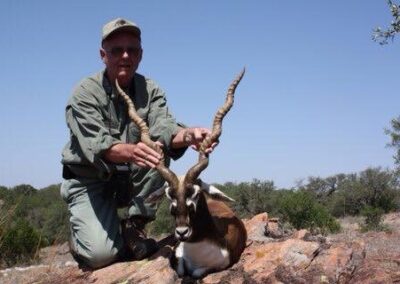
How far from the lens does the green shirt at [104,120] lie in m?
5.66

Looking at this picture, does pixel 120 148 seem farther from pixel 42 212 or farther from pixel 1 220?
pixel 42 212

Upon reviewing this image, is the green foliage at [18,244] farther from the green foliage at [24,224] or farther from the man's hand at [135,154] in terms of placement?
the man's hand at [135,154]

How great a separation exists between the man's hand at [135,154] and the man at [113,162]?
28cm

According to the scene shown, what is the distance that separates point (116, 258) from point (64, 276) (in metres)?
0.70

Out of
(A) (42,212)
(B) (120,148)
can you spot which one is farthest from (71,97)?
(A) (42,212)

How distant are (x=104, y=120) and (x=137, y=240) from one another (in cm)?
143

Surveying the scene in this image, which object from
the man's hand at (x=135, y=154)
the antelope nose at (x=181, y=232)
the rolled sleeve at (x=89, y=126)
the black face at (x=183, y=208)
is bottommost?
the antelope nose at (x=181, y=232)

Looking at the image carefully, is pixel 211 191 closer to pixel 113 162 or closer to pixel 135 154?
pixel 135 154

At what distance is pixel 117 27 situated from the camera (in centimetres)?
602

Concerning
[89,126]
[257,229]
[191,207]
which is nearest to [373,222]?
[257,229]

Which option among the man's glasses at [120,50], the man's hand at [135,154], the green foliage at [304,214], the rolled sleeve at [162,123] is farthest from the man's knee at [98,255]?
the green foliage at [304,214]

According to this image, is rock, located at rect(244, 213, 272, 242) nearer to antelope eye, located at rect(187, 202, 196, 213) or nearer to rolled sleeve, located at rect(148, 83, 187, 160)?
rolled sleeve, located at rect(148, 83, 187, 160)

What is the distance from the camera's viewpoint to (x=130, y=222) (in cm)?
635

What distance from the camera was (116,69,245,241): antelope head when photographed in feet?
15.3
